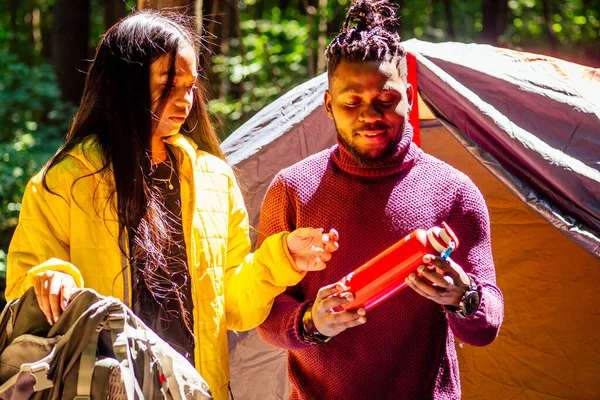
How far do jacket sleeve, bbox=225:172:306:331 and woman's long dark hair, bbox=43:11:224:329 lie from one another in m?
0.21

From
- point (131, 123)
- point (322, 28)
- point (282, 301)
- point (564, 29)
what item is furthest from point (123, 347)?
point (564, 29)

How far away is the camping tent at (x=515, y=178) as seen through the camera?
2533 mm

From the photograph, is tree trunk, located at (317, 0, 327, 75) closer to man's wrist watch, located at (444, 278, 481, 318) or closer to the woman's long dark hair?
the woman's long dark hair

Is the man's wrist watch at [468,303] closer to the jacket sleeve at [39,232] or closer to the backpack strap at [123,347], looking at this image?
the backpack strap at [123,347]

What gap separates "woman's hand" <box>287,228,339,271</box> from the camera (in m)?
1.85

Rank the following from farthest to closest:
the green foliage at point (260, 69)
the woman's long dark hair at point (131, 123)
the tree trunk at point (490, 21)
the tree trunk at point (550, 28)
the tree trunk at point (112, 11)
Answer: the tree trunk at point (550, 28)
the tree trunk at point (112, 11)
the tree trunk at point (490, 21)
the green foliage at point (260, 69)
the woman's long dark hair at point (131, 123)

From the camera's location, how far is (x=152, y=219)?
6.51 feet

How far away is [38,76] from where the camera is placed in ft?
24.6

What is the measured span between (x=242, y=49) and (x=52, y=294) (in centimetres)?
558

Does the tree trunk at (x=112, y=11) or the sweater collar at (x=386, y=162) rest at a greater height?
the sweater collar at (x=386, y=162)

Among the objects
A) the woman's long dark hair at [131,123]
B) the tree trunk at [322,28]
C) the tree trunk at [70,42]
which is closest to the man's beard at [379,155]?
the woman's long dark hair at [131,123]

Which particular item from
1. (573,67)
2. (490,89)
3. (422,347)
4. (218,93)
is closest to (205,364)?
(422,347)

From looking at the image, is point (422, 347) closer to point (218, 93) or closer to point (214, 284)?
point (214, 284)

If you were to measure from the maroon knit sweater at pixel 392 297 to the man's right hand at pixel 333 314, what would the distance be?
121mm
